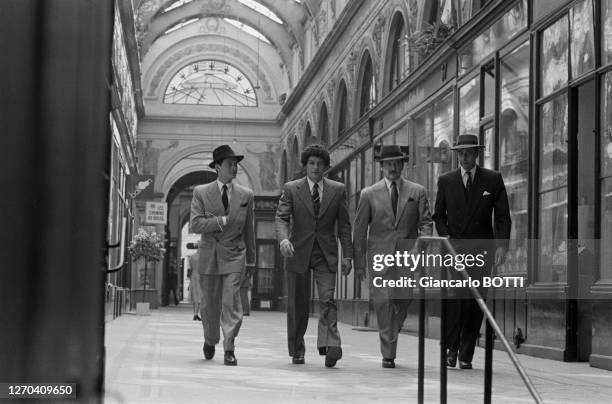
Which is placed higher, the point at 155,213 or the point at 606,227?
the point at 155,213

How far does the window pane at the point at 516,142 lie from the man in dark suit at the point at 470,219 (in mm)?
3461

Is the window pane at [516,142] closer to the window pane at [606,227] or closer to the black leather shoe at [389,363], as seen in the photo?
the window pane at [606,227]

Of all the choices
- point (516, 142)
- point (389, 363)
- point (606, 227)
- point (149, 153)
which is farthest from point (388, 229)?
point (149, 153)

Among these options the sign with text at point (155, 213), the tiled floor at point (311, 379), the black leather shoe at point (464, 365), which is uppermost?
the sign with text at point (155, 213)

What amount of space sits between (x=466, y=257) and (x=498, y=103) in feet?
16.8

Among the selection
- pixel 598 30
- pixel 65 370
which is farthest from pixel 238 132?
pixel 65 370

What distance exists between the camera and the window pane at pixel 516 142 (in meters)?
12.7

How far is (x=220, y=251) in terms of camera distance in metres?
9.88

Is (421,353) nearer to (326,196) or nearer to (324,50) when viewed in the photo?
(326,196)

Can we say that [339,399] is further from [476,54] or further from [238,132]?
[238,132]

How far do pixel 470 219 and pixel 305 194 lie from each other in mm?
1560

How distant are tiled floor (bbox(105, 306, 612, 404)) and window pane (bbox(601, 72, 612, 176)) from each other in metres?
1.84

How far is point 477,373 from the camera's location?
30.1 ft

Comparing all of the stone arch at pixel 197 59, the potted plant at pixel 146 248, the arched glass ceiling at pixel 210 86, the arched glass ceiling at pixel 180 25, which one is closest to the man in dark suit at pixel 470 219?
the potted plant at pixel 146 248
